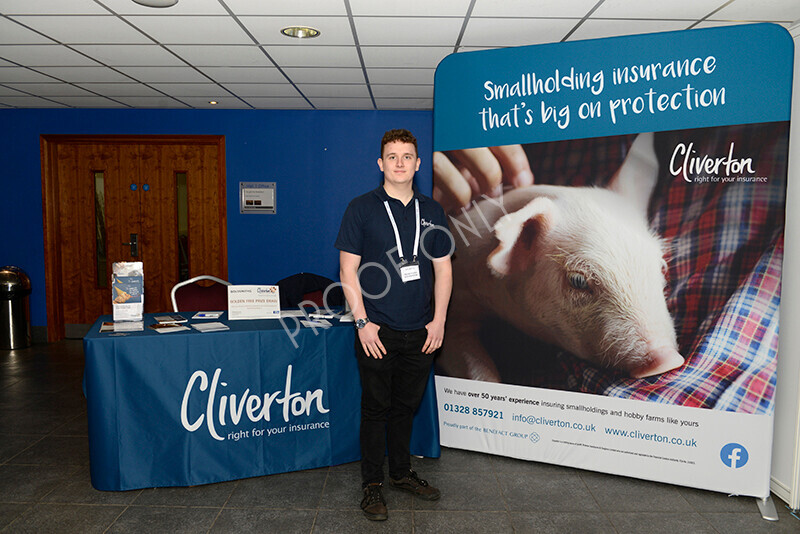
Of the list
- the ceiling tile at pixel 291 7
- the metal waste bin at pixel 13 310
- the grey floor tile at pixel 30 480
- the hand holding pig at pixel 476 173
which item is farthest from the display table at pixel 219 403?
the metal waste bin at pixel 13 310

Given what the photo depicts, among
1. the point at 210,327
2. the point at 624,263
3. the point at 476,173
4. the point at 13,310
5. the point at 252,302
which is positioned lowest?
the point at 13,310

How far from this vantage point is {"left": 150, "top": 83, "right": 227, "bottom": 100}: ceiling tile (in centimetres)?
470

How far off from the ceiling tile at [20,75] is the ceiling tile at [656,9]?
171 inches

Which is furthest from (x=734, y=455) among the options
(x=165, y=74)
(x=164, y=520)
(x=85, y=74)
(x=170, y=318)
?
(x=85, y=74)

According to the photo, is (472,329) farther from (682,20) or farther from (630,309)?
(682,20)

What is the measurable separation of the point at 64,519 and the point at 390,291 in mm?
1729

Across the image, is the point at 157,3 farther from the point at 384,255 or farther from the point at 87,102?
the point at 87,102

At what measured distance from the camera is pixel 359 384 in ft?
9.20

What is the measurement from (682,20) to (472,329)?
7.38 ft

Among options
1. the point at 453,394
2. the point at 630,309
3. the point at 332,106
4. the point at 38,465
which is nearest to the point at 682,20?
the point at 630,309

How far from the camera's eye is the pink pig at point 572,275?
2633 millimetres

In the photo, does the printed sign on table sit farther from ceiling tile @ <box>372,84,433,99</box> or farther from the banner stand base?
ceiling tile @ <box>372,84,433,99</box>

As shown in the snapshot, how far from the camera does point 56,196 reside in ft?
19.3

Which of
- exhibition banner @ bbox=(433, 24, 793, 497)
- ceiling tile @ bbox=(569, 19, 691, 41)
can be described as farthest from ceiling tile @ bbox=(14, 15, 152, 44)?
ceiling tile @ bbox=(569, 19, 691, 41)
